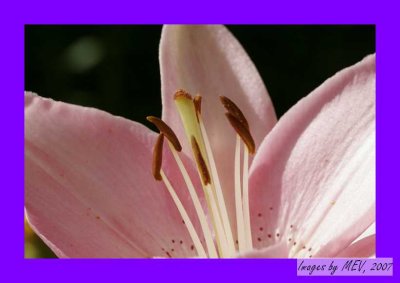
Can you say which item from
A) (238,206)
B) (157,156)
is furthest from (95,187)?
(238,206)

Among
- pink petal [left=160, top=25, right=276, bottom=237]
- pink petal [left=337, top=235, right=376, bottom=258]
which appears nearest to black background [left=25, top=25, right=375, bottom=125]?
pink petal [left=160, top=25, right=276, bottom=237]

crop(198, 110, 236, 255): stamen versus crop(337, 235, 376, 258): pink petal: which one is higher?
crop(198, 110, 236, 255): stamen

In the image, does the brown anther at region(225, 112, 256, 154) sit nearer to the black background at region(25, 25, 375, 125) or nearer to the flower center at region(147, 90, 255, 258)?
the flower center at region(147, 90, 255, 258)

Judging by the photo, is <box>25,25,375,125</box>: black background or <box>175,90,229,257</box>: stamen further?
<box>25,25,375,125</box>: black background

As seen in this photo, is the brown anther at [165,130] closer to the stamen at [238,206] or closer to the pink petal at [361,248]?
the stamen at [238,206]

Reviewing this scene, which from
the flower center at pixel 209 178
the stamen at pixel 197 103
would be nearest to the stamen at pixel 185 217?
the flower center at pixel 209 178

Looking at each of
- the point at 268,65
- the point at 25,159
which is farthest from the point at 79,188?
the point at 268,65

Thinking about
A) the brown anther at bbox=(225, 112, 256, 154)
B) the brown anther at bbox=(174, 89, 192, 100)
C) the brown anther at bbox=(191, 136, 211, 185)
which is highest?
the brown anther at bbox=(174, 89, 192, 100)
